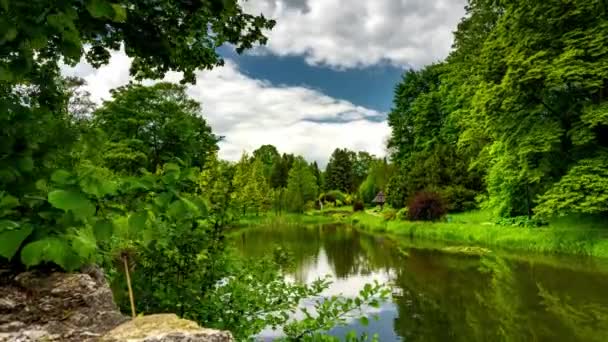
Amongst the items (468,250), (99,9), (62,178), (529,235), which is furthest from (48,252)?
(529,235)

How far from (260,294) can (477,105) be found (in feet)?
65.2

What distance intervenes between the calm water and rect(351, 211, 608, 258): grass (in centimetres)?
138

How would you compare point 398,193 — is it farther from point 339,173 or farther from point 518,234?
point 339,173

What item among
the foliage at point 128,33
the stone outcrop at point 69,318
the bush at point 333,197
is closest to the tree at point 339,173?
the bush at point 333,197

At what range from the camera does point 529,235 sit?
742 inches

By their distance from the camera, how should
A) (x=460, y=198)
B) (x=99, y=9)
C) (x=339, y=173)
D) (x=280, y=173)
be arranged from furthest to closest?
1. (x=280, y=173)
2. (x=339, y=173)
3. (x=460, y=198)
4. (x=99, y=9)

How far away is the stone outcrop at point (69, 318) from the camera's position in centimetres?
163

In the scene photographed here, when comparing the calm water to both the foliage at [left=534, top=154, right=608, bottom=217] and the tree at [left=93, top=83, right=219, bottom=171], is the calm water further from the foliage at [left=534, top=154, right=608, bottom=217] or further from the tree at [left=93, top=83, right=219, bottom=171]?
the tree at [left=93, top=83, right=219, bottom=171]

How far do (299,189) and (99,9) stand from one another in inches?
2497

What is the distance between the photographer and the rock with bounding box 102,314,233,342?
1577 millimetres

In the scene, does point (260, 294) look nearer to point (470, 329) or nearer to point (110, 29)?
point (110, 29)

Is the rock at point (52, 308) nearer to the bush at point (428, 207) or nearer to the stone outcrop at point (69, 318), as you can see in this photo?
the stone outcrop at point (69, 318)

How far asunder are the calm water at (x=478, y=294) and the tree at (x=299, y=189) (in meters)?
43.4

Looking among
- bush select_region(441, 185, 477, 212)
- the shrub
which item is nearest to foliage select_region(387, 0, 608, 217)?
bush select_region(441, 185, 477, 212)
